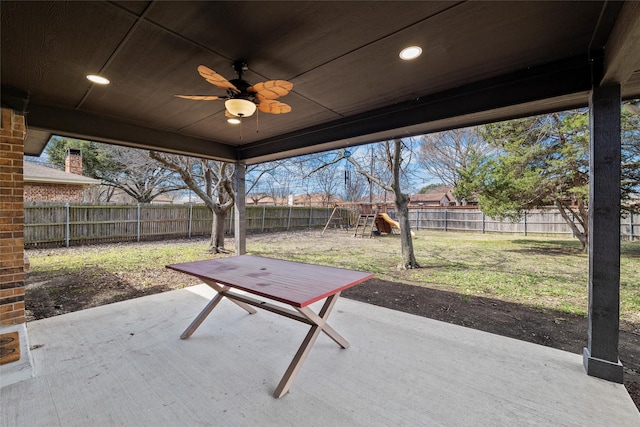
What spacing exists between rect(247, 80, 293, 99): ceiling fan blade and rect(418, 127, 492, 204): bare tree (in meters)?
13.7

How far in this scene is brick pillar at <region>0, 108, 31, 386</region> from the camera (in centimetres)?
230

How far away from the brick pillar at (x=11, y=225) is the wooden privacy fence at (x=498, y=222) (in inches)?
443

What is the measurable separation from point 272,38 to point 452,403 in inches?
99.8

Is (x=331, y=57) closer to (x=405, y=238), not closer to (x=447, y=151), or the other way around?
(x=405, y=238)

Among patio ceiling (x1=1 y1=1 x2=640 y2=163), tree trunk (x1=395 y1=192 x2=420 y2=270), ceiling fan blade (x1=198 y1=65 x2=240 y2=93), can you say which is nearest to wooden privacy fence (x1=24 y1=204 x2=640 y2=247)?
tree trunk (x1=395 y1=192 x2=420 y2=270)

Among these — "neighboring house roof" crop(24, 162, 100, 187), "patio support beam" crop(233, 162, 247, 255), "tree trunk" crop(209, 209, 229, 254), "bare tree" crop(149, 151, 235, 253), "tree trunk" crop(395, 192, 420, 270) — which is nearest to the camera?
"patio support beam" crop(233, 162, 247, 255)

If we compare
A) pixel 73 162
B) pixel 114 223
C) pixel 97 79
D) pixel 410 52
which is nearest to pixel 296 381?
pixel 410 52

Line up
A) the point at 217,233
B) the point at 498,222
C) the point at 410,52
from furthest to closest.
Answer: the point at 498,222
the point at 217,233
the point at 410,52

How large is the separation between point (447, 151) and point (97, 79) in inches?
672

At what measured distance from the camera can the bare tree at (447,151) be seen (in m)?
14.8

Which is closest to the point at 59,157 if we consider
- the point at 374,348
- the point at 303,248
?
the point at 303,248

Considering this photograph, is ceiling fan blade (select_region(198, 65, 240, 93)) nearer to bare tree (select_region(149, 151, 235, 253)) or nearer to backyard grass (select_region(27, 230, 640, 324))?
backyard grass (select_region(27, 230, 640, 324))

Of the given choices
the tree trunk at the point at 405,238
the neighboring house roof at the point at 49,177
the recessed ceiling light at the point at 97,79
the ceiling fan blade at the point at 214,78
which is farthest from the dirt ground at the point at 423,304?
the neighboring house roof at the point at 49,177

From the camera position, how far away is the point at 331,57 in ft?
6.53
